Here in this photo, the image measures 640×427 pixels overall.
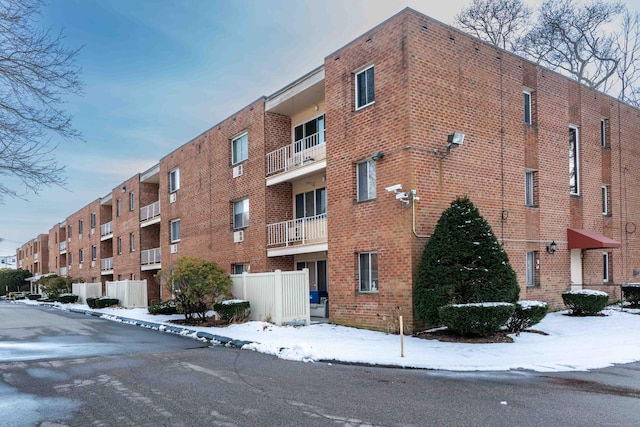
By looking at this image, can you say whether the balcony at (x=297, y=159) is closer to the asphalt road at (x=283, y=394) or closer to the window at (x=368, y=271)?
the window at (x=368, y=271)

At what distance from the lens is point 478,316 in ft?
36.9

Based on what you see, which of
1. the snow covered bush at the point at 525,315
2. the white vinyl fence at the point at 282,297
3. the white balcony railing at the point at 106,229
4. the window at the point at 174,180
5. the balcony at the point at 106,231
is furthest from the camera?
the white balcony railing at the point at 106,229

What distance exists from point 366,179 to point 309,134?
5.27 m

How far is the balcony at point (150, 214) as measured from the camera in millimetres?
30359

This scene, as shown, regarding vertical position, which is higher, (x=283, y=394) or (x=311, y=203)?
(x=311, y=203)

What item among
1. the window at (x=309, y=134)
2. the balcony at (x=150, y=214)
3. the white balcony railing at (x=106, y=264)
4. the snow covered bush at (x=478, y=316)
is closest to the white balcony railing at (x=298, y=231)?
the window at (x=309, y=134)

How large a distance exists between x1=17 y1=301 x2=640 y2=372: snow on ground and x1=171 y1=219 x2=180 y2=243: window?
13532 millimetres

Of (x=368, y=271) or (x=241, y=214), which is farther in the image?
(x=241, y=214)

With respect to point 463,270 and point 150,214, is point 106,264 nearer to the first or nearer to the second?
point 150,214

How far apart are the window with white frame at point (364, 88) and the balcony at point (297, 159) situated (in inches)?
89.2

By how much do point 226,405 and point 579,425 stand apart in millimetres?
4238

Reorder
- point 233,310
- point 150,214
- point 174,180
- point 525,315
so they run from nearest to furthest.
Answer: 1. point 525,315
2. point 233,310
3. point 174,180
4. point 150,214

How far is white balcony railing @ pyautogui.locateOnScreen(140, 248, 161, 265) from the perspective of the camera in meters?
30.5

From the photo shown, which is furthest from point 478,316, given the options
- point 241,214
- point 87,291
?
point 87,291
